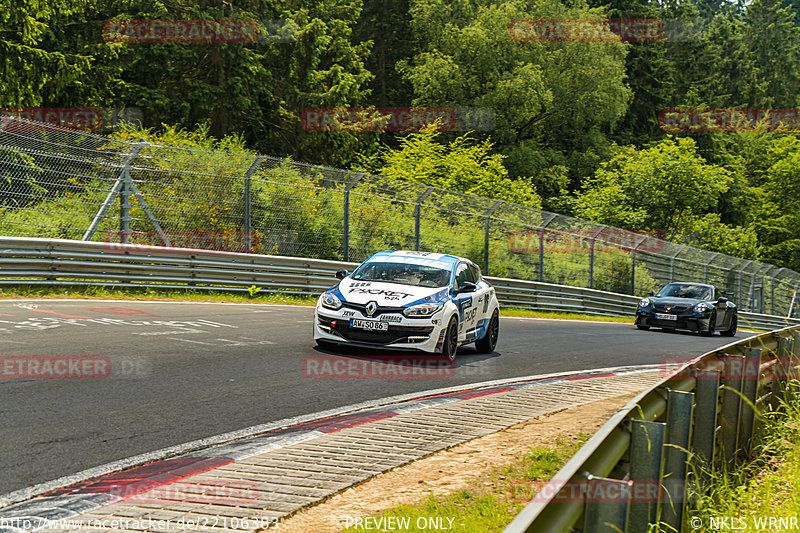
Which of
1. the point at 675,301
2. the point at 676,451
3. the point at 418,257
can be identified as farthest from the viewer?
the point at 675,301

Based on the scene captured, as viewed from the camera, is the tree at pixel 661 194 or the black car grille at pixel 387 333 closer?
the black car grille at pixel 387 333

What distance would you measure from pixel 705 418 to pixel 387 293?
6020 millimetres

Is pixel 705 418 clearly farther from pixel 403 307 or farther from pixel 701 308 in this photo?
pixel 701 308

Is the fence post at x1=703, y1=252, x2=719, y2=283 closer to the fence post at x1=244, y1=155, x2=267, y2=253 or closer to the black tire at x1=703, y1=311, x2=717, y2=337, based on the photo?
the black tire at x1=703, y1=311, x2=717, y2=337

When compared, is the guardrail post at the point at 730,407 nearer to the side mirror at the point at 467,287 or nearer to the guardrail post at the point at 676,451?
the guardrail post at the point at 676,451

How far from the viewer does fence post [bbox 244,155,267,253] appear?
19.9m

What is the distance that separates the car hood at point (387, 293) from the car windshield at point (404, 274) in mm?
282

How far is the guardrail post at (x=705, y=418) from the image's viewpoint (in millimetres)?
5859

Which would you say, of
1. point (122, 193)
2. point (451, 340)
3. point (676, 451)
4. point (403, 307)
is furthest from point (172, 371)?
point (122, 193)

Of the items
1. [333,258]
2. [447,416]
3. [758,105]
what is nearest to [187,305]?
[333,258]

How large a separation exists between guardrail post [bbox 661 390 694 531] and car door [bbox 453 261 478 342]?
6.76 meters

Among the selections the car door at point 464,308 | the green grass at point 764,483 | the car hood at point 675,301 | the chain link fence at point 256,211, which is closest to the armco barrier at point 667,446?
the green grass at point 764,483

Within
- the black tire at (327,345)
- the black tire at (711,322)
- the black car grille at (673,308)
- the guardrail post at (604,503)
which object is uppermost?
the guardrail post at (604,503)

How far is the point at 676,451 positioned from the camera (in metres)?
5.07
